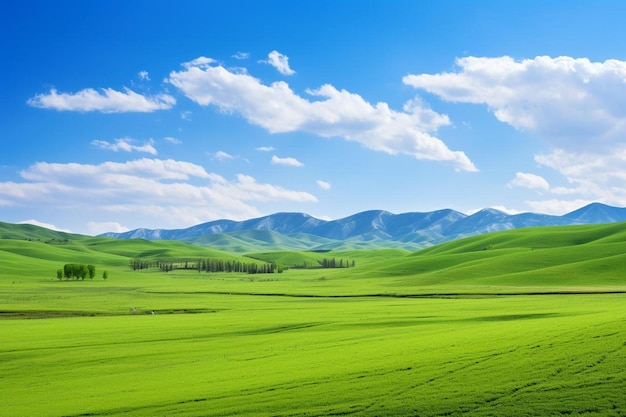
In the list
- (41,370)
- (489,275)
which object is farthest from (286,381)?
(489,275)

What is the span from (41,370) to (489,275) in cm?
11670

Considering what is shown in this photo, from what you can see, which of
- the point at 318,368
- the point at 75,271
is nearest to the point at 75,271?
the point at 75,271

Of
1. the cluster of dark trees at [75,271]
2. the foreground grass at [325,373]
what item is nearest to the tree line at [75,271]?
the cluster of dark trees at [75,271]

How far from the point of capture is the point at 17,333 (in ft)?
155

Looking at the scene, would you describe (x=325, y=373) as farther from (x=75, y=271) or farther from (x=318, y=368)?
(x=75, y=271)

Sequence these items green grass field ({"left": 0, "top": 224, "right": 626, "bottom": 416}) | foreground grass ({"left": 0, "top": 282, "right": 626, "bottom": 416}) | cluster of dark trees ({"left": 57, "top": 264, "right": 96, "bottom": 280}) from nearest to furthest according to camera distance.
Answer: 1. foreground grass ({"left": 0, "top": 282, "right": 626, "bottom": 416})
2. green grass field ({"left": 0, "top": 224, "right": 626, "bottom": 416})
3. cluster of dark trees ({"left": 57, "top": 264, "right": 96, "bottom": 280})

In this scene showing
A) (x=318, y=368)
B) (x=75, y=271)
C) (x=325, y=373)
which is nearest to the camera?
(x=325, y=373)

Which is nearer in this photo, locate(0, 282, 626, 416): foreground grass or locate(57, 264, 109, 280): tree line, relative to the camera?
locate(0, 282, 626, 416): foreground grass

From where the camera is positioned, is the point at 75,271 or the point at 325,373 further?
the point at 75,271

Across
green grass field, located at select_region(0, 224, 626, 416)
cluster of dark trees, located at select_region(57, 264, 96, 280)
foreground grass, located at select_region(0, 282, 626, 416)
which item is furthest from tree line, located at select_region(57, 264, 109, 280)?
foreground grass, located at select_region(0, 282, 626, 416)

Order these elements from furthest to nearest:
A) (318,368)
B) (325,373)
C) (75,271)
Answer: (75,271), (318,368), (325,373)

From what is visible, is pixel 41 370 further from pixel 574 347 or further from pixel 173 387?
pixel 574 347

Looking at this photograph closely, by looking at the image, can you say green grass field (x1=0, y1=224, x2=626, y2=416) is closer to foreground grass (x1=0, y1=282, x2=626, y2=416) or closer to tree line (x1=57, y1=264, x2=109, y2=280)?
foreground grass (x1=0, y1=282, x2=626, y2=416)

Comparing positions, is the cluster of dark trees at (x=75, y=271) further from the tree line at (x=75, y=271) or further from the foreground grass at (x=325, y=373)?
the foreground grass at (x=325, y=373)
